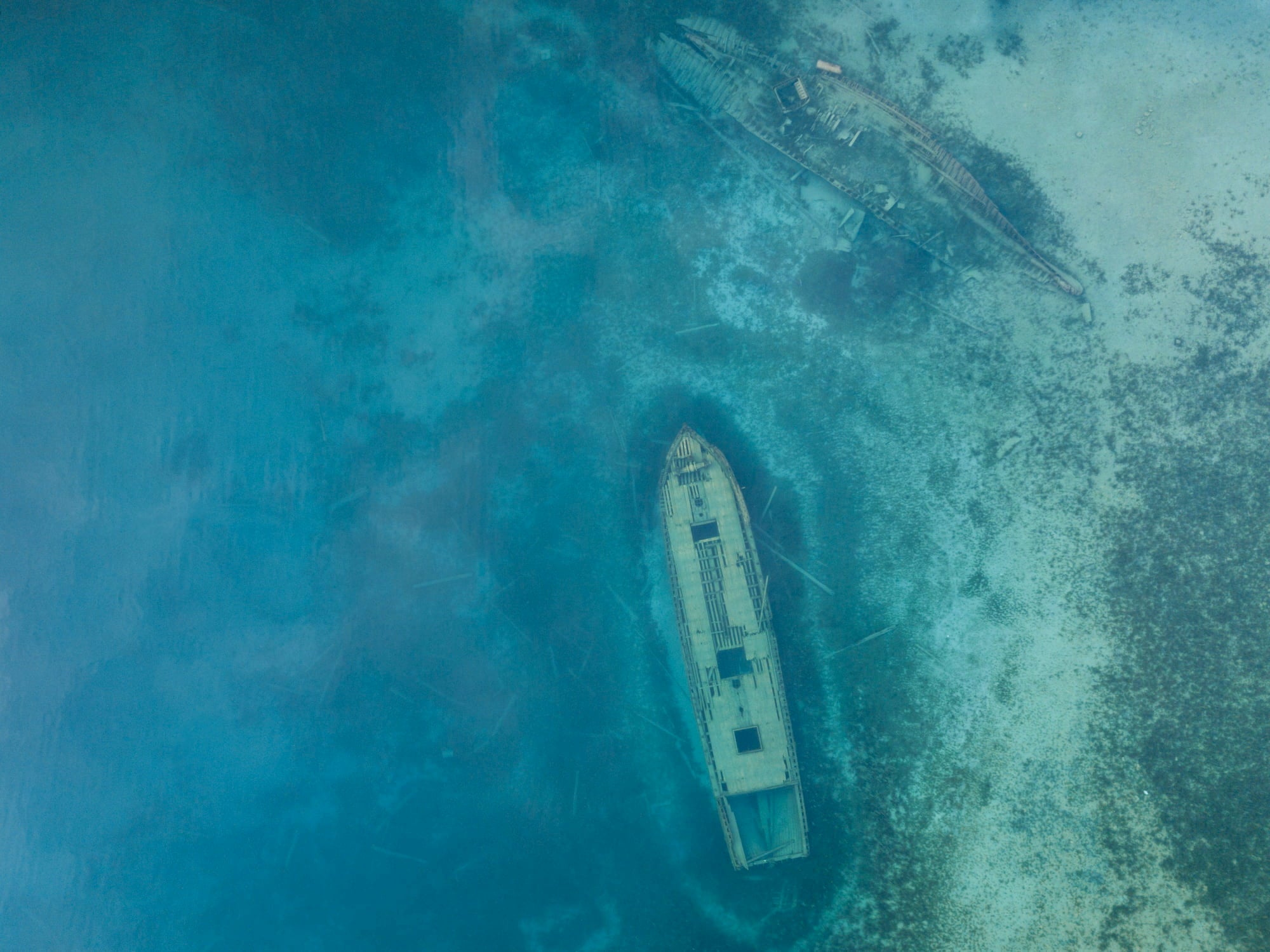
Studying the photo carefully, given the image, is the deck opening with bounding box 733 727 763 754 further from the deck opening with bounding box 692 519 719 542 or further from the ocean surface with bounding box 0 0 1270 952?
the deck opening with bounding box 692 519 719 542

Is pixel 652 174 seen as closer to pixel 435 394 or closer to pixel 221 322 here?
pixel 435 394

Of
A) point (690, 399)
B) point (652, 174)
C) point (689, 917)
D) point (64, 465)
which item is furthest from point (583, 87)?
point (689, 917)

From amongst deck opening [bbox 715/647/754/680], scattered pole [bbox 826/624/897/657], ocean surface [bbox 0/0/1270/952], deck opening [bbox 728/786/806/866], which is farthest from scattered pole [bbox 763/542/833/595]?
deck opening [bbox 728/786/806/866]

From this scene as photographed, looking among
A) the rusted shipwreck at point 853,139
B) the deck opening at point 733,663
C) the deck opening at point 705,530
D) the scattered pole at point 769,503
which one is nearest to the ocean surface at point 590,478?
the scattered pole at point 769,503

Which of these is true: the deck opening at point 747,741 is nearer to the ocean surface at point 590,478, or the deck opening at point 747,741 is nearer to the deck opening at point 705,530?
the ocean surface at point 590,478

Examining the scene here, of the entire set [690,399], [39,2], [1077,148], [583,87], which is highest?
[39,2]

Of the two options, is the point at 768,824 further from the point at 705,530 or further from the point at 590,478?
the point at 590,478
